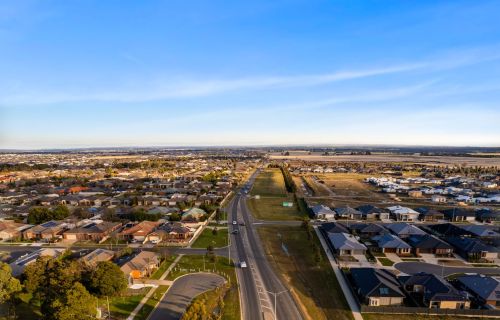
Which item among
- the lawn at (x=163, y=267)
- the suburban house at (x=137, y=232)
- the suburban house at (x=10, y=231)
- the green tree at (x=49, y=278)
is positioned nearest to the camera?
the green tree at (x=49, y=278)

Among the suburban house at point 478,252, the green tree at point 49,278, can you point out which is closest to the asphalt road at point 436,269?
the suburban house at point 478,252

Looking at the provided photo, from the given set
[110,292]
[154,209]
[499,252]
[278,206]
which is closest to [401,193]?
[278,206]

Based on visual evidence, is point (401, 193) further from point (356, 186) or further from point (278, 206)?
point (278, 206)

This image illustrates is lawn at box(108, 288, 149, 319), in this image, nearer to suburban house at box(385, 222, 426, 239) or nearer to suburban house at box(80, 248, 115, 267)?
suburban house at box(80, 248, 115, 267)

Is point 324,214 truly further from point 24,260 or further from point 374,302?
point 24,260

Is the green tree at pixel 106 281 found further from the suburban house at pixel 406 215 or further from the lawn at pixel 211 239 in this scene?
the suburban house at pixel 406 215

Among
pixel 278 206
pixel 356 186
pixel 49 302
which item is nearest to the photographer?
pixel 49 302
